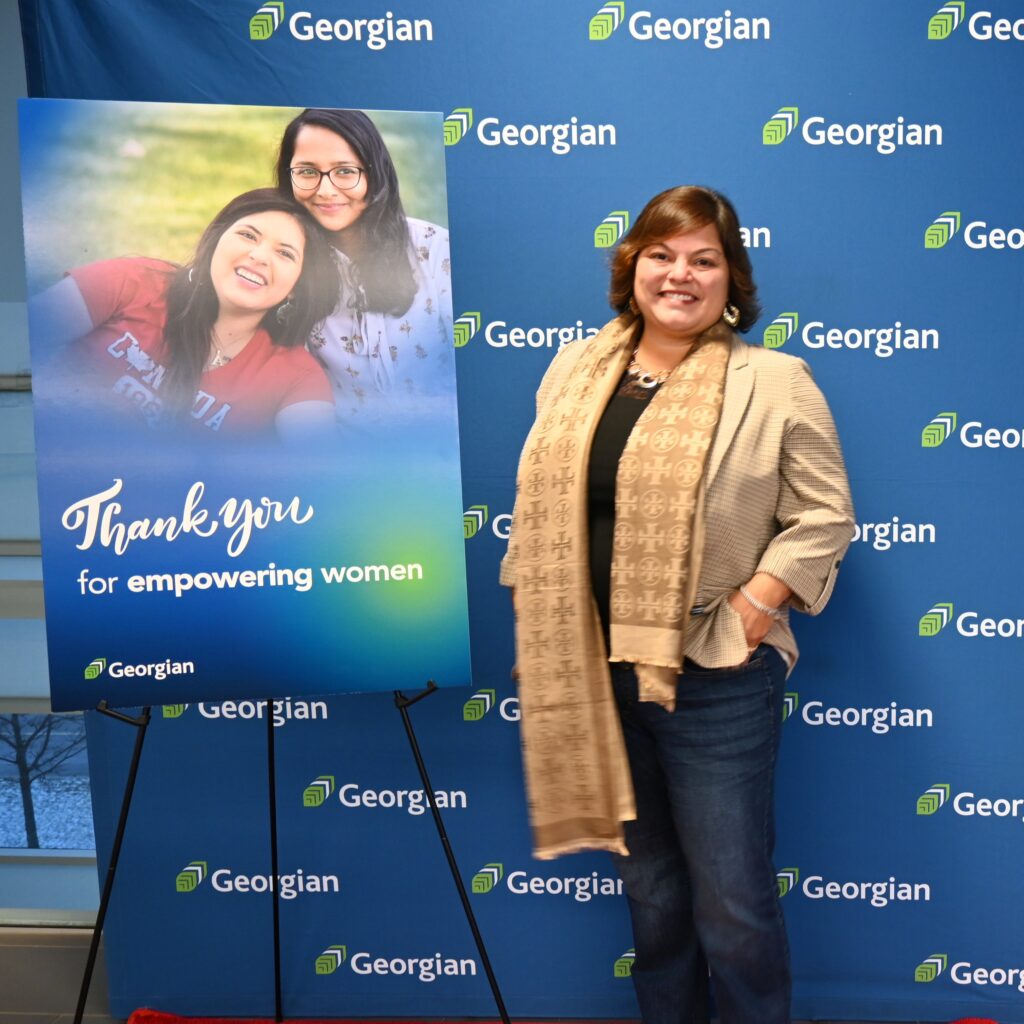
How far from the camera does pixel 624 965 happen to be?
2.36m

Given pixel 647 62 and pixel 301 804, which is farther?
pixel 301 804

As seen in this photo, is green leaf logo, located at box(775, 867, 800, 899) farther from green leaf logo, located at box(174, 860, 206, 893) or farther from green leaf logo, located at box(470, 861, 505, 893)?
green leaf logo, located at box(174, 860, 206, 893)

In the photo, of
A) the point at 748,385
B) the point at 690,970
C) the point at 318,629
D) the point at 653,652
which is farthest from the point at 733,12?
the point at 690,970

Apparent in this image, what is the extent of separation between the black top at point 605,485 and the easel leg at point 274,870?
0.71m

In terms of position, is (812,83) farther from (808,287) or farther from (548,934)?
(548,934)

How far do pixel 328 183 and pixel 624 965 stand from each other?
1.88 meters

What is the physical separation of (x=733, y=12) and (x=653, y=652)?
1.40 meters

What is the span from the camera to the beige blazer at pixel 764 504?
67.6 inches

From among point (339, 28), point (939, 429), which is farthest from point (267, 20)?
point (939, 429)

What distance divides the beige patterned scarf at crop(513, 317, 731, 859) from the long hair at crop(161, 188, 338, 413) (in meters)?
0.49

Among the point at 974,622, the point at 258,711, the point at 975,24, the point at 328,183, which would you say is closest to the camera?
the point at 328,183

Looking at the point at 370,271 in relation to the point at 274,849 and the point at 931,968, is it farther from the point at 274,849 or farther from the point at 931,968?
the point at 931,968

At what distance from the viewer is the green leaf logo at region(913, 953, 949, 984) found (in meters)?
2.31

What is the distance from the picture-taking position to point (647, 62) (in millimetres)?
2131
